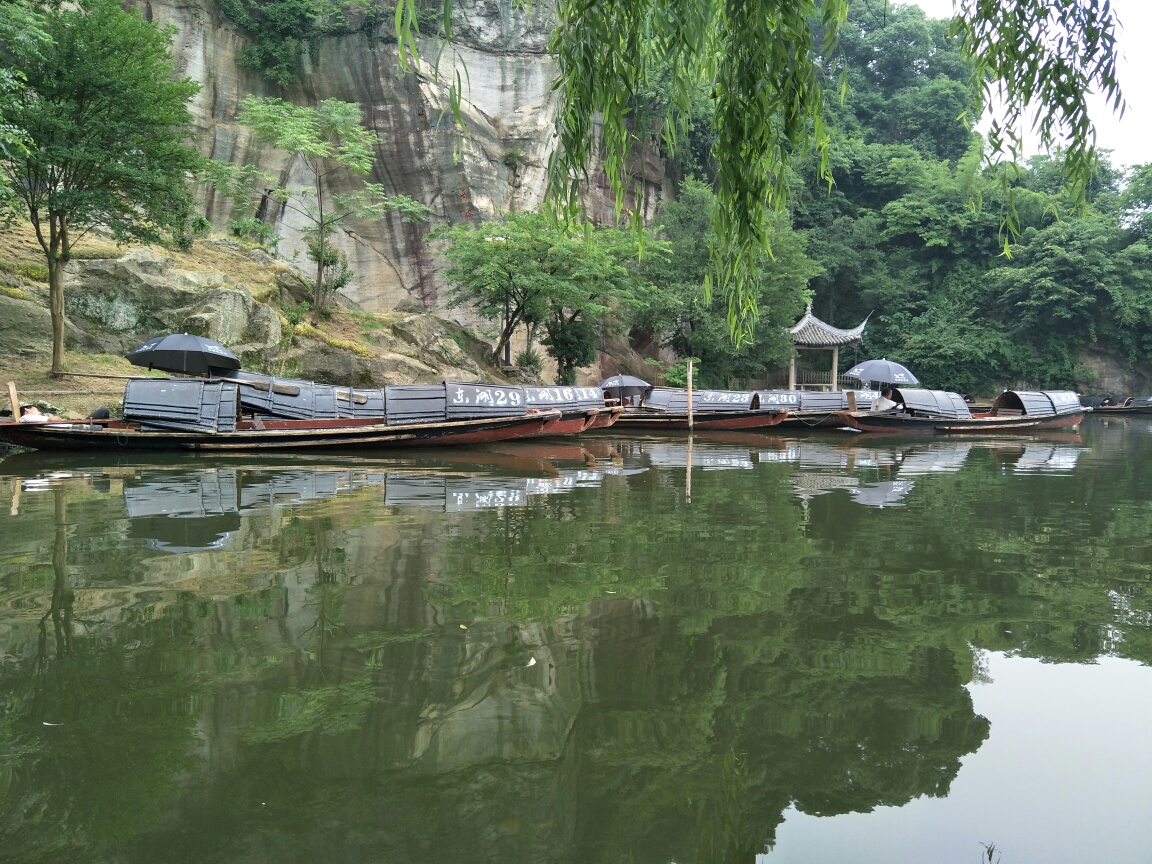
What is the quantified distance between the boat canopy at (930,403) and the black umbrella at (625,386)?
296 inches

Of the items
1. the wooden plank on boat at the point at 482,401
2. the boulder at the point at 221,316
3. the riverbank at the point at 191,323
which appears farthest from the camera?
the boulder at the point at 221,316

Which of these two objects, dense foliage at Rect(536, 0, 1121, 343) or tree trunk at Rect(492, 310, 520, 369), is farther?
tree trunk at Rect(492, 310, 520, 369)

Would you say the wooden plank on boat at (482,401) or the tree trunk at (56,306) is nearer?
the wooden plank on boat at (482,401)

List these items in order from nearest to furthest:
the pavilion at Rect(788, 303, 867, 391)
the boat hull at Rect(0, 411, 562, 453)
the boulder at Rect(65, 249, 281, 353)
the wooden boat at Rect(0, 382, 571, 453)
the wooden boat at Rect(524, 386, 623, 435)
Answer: the boat hull at Rect(0, 411, 562, 453) < the wooden boat at Rect(0, 382, 571, 453) < the wooden boat at Rect(524, 386, 623, 435) < the boulder at Rect(65, 249, 281, 353) < the pavilion at Rect(788, 303, 867, 391)

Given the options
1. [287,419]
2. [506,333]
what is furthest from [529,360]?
[287,419]

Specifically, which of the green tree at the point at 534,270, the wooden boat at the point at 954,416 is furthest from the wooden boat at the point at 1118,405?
the green tree at the point at 534,270

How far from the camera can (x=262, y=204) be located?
27281mm

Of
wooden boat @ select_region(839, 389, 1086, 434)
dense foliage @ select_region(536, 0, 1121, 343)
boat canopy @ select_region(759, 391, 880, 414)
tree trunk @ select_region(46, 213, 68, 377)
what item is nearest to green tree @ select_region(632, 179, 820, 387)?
boat canopy @ select_region(759, 391, 880, 414)

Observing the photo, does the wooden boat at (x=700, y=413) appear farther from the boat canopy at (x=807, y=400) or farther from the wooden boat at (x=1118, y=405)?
the wooden boat at (x=1118, y=405)

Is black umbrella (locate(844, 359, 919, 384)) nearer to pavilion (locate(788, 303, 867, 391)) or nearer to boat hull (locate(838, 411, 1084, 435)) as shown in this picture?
boat hull (locate(838, 411, 1084, 435))

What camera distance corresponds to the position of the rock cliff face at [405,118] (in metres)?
26.7

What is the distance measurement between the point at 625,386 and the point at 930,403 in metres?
8.97

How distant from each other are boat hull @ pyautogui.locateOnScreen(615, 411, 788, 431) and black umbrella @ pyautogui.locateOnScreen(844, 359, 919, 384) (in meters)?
2.66

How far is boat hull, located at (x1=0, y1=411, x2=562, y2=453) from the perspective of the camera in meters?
13.2
